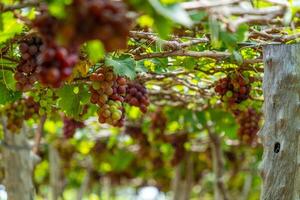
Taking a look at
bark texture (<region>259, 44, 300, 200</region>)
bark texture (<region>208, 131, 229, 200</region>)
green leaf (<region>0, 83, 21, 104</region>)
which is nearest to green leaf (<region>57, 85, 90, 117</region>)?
green leaf (<region>0, 83, 21, 104</region>)

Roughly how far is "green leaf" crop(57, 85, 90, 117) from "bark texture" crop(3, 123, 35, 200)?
1.28 metres

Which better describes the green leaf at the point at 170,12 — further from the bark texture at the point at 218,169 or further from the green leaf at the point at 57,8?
the bark texture at the point at 218,169

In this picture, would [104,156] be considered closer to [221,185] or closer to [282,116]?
[221,185]

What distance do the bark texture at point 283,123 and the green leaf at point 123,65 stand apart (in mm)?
485

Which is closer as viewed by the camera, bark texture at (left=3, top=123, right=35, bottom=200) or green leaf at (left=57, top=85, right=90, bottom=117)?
green leaf at (left=57, top=85, right=90, bottom=117)

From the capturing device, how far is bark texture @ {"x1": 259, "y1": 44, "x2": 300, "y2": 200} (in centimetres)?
202

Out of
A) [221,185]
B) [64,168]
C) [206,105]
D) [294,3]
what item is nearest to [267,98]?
[294,3]

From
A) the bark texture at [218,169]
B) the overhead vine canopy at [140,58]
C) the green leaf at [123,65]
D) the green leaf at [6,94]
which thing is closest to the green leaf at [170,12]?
the overhead vine canopy at [140,58]

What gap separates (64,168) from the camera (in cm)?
598

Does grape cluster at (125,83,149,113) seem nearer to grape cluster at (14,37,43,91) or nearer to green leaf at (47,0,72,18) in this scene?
grape cluster at (14,37,43,91)

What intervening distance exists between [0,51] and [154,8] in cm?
83

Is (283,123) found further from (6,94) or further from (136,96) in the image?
(6,94)

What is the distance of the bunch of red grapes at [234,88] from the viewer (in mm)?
2305

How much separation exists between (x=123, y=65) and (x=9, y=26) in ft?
1.65
